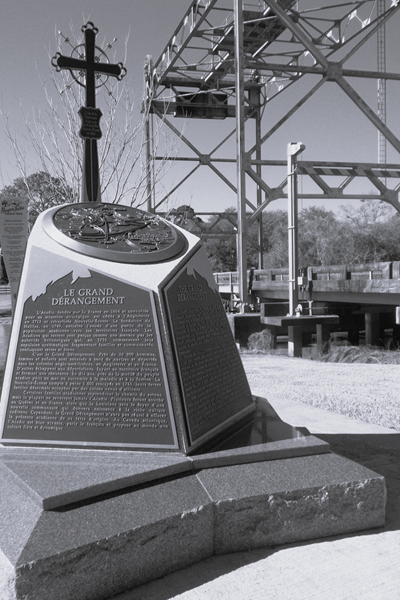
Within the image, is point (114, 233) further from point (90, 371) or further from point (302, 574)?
point (302, 574)

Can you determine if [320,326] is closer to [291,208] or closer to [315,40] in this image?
[291,208]

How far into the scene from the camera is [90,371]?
11.4 ft

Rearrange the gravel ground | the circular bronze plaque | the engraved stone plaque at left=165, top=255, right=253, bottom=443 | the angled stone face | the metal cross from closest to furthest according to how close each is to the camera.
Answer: the angled stone face, the engraved stone plaque at left=165, top=255, right=253, bottom=443, the circular bronze plaque, the gravel ground, the metal cross

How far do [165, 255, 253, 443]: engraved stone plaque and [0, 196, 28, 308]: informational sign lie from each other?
228 inches

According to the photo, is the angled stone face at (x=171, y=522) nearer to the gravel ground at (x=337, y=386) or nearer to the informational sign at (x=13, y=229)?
the gravel ground at (x=337, y=386)

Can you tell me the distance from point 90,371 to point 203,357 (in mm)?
780

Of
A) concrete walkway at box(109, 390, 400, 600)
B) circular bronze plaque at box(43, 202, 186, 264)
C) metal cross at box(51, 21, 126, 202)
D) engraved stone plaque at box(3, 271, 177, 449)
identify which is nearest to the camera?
concrete walkway at box(109, 390, 400, 600)

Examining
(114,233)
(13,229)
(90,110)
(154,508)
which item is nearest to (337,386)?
(114,233)

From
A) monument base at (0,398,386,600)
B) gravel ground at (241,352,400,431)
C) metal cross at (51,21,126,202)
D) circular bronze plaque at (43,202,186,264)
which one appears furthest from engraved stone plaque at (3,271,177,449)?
metal cross at (51,21,126,202)

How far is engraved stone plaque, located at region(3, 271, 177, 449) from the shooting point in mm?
3385

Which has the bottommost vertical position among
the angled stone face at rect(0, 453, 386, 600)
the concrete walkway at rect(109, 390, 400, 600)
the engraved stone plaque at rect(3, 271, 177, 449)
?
the concrete walkway at rect(109, 390, 400, 600)

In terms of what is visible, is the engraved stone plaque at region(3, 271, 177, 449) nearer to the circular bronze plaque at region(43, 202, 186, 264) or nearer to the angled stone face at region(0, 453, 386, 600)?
the circular bronze plaque at region(43, 202, 186, 264)

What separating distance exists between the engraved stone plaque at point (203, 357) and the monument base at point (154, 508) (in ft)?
0.84

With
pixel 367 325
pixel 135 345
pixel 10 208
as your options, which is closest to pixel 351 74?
pixel 367 325
